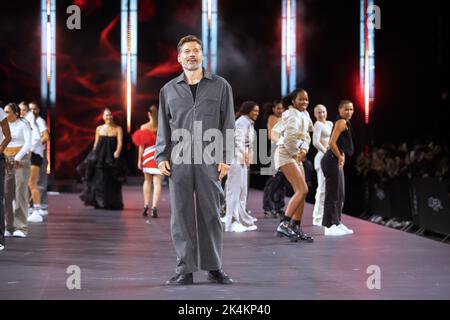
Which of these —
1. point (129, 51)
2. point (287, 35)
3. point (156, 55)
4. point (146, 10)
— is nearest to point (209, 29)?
point (156, 55)

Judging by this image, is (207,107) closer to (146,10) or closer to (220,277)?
(220,277)

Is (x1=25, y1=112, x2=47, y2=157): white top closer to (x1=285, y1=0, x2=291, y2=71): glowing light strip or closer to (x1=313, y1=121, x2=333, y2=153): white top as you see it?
(x1=313, y1=121, x2=333, y2=153): white top

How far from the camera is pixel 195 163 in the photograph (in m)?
5.96

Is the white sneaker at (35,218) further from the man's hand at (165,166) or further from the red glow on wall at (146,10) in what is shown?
the red glow on wall at (146,10)

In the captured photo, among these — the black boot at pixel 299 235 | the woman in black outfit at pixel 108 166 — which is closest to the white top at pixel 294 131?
the black boot at pixel 299 235

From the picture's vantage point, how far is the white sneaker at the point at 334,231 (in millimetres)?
9688

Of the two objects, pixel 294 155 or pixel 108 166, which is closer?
pixel 294 155

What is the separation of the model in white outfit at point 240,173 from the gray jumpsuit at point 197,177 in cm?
403

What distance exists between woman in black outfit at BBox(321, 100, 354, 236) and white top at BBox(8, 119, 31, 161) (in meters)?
2.93

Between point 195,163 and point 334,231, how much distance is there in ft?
13.2

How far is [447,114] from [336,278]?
37.9 ft

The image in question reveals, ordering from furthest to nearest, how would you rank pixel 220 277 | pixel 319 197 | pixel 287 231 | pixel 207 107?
pixel 319 197 < pixel 287 231 < pixel 220 277 < pixel 207 107

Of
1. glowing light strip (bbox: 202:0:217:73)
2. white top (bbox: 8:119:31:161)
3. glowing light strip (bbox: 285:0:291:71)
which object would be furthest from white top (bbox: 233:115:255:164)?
glowing light strip (bbox: 202:0:217:73)

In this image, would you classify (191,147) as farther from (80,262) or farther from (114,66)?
(114,66)
